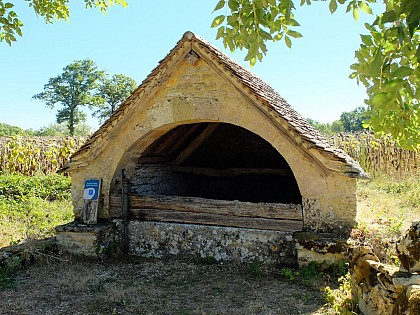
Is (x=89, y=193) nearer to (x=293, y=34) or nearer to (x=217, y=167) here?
(x=217, y=167)

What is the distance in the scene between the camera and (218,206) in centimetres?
636

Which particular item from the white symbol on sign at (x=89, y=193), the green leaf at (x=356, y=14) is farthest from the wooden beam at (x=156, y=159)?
the green leaf at (x=356, y=14)

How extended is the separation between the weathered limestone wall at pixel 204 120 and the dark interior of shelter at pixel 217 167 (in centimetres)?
108

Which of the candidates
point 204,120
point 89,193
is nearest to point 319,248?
point 204,120

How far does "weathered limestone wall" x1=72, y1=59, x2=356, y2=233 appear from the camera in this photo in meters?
5.49

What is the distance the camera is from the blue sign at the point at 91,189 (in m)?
6.75

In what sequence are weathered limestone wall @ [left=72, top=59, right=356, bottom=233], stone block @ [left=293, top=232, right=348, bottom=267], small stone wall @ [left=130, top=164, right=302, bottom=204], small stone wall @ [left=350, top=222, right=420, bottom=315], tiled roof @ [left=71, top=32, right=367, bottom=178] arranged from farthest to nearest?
small stone wall @ [left=130, top=164, right=302, bottom=204] < weathered limestone wall @ [left=72, top=59, right=356, bottom=233] < tiled roof @ [left=71, top=32, right=367, bottom=178] < stone block @ [left=293, top=232, right=348, bottom=267] < small stone wall @ [left=350, top=222, right=420, bottom=315]

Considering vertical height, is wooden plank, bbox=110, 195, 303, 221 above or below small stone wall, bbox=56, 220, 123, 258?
above

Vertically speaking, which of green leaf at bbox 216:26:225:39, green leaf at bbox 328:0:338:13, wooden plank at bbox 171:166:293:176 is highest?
green leaf at bbox 216:26:225:39

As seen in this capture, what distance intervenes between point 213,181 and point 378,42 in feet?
24.7

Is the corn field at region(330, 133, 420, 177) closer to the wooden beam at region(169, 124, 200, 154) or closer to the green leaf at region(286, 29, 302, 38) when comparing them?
the wooden beam at region(169, 124, 200, 154)

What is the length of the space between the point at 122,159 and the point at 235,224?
2281mm

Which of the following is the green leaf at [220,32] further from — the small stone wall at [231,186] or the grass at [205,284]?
the small stone wall at [231,186]

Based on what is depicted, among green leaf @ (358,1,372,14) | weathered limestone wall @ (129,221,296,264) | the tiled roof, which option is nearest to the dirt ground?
weathered limestone wall @ (129,221,296,264)
